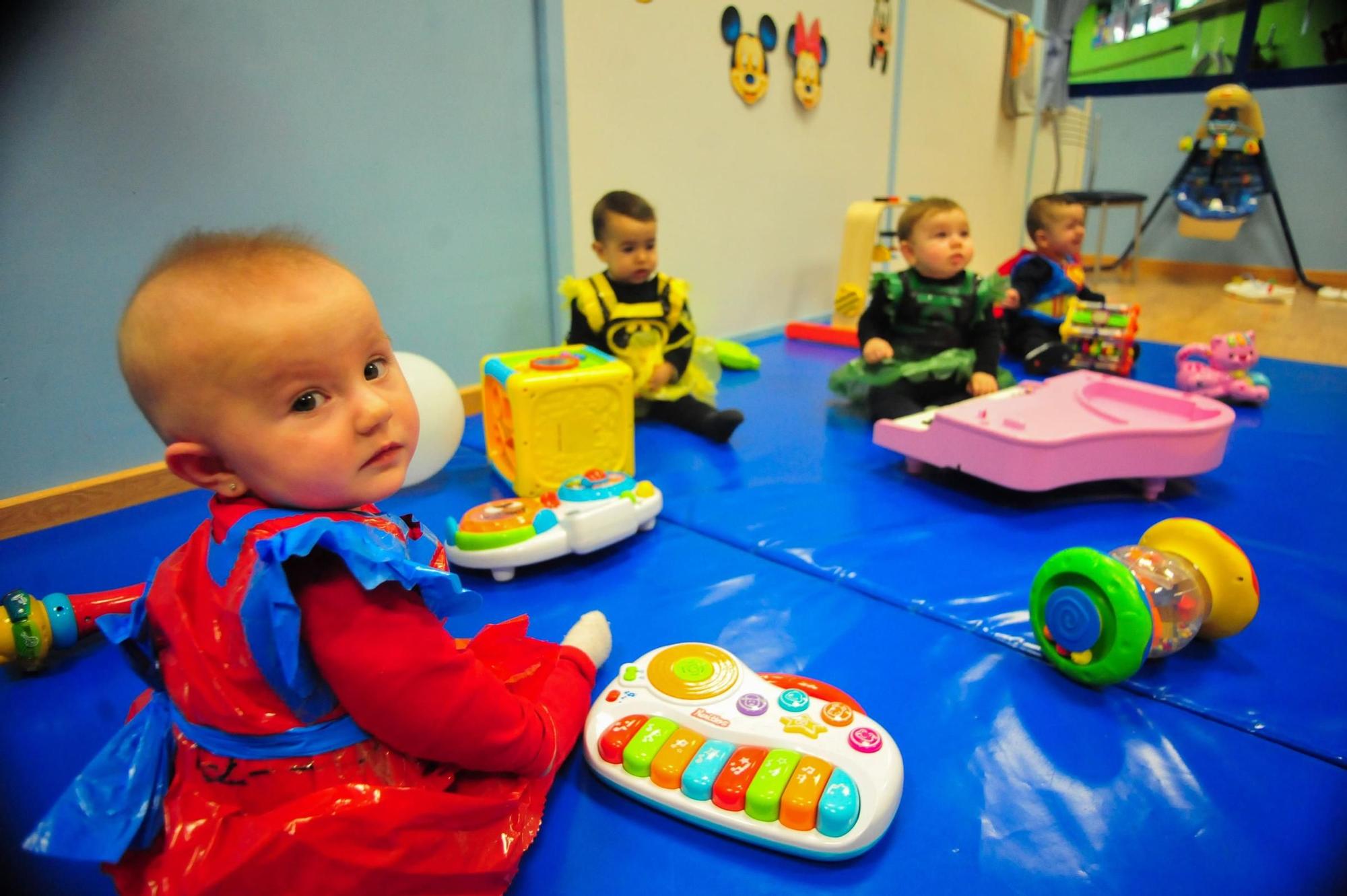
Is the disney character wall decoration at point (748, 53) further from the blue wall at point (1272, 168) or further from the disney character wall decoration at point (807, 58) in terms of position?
the blue wall at point (1272, 168)

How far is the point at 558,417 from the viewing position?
5.05ft

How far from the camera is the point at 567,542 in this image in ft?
4.29

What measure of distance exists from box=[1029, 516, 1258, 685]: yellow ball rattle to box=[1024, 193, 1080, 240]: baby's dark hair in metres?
2.00

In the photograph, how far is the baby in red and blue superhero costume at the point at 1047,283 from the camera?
8.91 ft

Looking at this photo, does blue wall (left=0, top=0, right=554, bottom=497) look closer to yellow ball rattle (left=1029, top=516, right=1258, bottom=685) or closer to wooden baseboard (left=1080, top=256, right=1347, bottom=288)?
yellow ball rattle (left=1029, top=516, right=1258, bottom=685)

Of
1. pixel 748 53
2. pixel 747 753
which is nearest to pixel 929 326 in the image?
pixel 748 53

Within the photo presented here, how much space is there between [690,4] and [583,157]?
66cm

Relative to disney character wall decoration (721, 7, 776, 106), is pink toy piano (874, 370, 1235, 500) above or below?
below

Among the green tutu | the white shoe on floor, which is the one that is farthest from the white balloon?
the white shoe on floor

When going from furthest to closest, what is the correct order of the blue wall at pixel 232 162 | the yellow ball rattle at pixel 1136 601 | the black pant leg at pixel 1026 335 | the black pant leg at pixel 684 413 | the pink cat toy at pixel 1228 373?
the black pant leg at pixel 1026 335 < the pink cat toy at pixel 1228 373 < the black pant leg at pixel 684 413 < the blue wall at pixel 232 162 < the yellow ball rattle at pixel 1136 601

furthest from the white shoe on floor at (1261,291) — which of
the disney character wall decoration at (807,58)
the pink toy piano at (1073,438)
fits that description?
the pink toy piano at (1073,438)

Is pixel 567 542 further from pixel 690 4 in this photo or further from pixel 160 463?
pixel 690 4

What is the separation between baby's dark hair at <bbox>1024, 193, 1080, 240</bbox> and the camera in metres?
2.74

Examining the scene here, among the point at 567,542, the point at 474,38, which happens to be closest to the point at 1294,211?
the point at 474,38
